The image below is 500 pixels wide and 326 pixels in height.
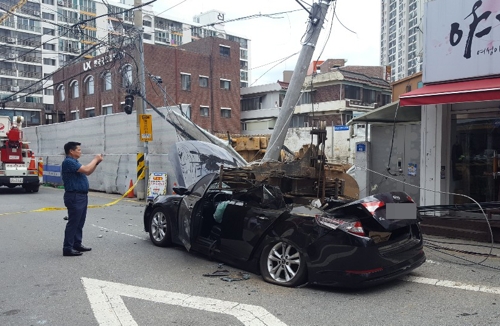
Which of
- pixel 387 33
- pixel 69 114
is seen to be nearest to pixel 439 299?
pixel 69 114

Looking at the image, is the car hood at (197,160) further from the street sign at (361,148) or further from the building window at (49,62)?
the building window at (49,62)

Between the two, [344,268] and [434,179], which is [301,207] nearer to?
[344,268]

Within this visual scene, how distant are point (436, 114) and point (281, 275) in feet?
18.3

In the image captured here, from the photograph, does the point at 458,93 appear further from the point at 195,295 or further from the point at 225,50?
the point at 225,50

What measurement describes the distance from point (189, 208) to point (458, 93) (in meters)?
5.09

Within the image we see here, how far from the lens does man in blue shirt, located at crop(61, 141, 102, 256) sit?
6.43 metres

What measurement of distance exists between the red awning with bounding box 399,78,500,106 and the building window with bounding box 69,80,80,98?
42.0 metres

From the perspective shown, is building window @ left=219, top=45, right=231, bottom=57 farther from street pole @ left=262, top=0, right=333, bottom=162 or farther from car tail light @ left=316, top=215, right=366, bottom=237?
car tail light @ left=316, top=215, right=366, bottom=237

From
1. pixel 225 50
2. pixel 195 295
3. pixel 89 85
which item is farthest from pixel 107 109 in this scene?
pixel 195 295

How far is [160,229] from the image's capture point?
7.19 m

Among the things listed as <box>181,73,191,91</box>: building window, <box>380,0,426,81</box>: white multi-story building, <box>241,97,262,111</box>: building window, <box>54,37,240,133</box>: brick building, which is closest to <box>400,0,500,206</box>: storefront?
<box>54,37,240,133</box>: brick building

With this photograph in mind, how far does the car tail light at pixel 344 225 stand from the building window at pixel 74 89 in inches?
1734

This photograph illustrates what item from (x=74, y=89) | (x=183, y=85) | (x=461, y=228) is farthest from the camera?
(x=74, y=89)

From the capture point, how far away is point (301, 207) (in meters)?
5.27
